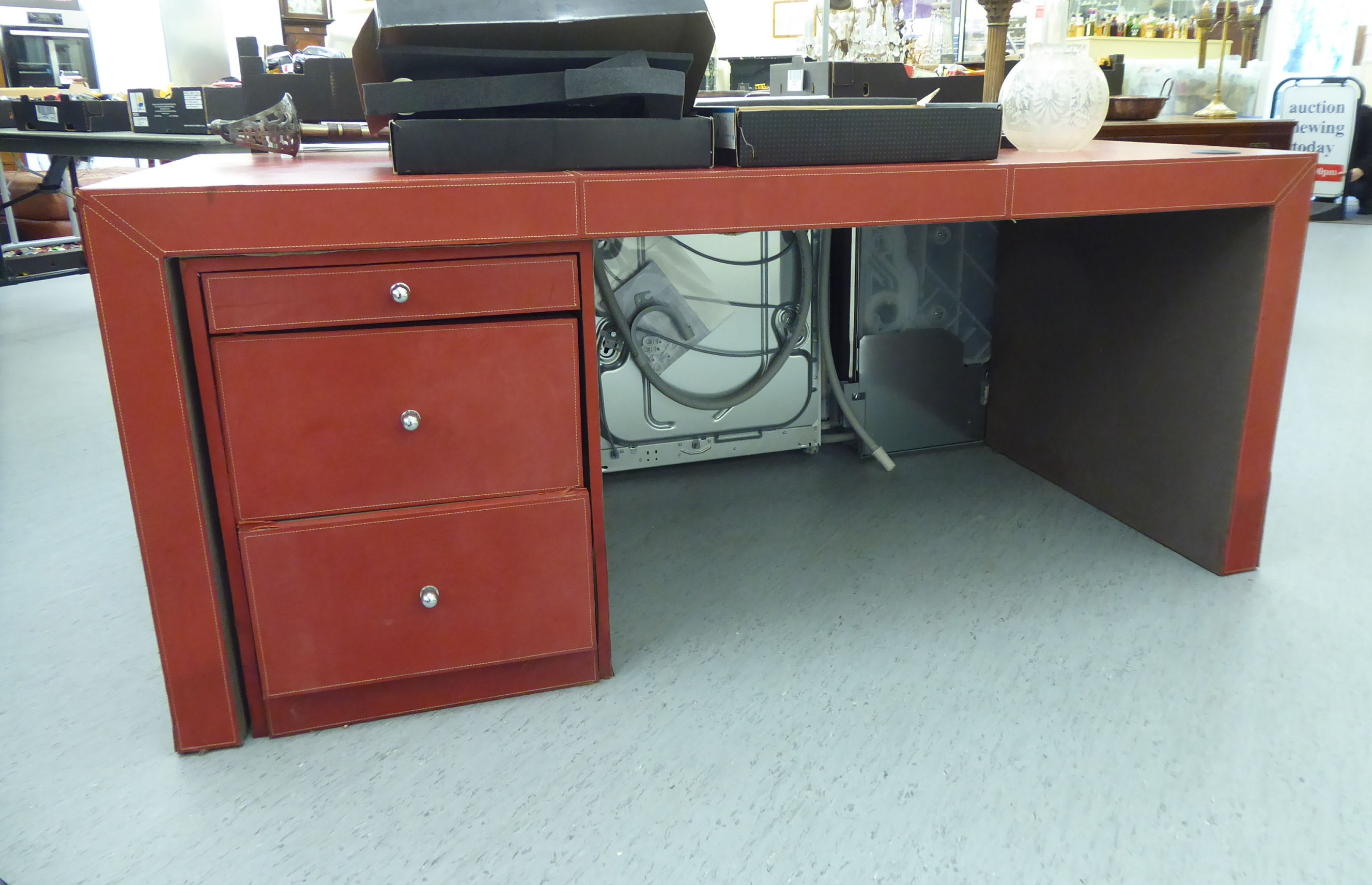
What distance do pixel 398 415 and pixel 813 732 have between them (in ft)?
2.01

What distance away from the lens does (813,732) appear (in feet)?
3.71

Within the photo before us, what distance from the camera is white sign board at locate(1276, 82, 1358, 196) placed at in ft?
18.2

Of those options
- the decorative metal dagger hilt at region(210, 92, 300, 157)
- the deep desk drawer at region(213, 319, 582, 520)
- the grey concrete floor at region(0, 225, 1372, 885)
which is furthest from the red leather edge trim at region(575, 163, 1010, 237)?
the decorative metal dagger hilt at region(210, 92, 300, 157)

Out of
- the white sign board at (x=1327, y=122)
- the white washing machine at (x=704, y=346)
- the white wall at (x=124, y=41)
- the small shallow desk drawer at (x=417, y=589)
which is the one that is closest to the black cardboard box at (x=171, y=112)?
the white washing machine at (x=704, y=346)

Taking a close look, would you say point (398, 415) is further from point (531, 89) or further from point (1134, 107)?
point (1134, 107)

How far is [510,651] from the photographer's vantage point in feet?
3.87

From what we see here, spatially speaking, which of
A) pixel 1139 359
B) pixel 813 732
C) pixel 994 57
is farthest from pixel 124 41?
pixel 813 732

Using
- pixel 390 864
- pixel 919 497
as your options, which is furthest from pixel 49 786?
pixel 919 497

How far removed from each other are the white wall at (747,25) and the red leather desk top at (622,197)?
6062 millimetres

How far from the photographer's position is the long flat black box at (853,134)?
1.12 meters

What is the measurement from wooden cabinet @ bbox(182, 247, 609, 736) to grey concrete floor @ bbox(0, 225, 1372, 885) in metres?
0.09

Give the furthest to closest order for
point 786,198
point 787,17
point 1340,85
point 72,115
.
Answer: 1. point 787,17
2. point 1340,85
3. point 72,115
4. point 786,198

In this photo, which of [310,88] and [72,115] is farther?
[72,115]

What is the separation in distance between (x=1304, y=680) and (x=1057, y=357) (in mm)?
798
